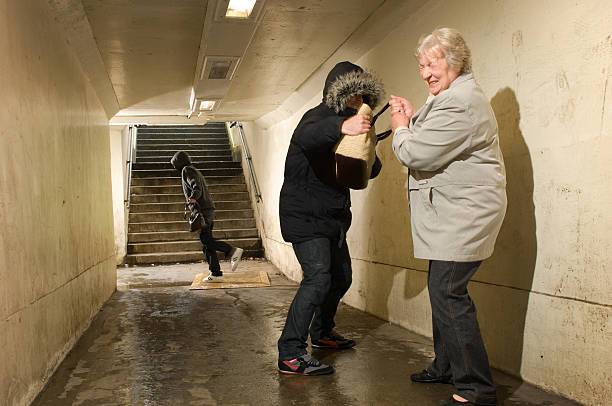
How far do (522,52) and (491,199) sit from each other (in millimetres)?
987

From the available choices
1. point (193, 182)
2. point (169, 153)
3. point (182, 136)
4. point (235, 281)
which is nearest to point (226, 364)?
point (235, 281)

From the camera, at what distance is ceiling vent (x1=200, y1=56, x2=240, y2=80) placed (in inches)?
205

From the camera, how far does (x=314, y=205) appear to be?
317 centimetres

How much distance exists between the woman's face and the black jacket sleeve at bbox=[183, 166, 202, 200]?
5629 millimetres

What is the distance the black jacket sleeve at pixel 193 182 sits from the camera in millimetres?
7777

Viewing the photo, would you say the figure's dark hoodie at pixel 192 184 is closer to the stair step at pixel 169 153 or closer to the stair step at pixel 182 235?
the stair step at pixel 182 235

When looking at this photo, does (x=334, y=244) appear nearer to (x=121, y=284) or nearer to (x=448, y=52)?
(x=448, y=52)

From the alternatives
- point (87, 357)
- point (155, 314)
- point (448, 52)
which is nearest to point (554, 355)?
point (448, 52)

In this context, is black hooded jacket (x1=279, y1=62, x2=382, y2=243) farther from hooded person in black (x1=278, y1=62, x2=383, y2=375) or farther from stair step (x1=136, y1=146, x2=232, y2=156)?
stair step (x1=136, y1=146, x2=232, y2=156)

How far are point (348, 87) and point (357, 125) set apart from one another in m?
0.29

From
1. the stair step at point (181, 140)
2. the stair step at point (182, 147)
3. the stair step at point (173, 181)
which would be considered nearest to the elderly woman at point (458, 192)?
the stair step at point (173, 181)

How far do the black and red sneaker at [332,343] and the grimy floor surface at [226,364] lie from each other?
0.09 meters

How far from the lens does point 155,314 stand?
205 inches

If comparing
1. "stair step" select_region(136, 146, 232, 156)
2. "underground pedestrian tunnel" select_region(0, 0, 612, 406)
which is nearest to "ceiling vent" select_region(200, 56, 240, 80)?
"underground pedestrian tunnel" select_region(0, 0, 612, 406)
